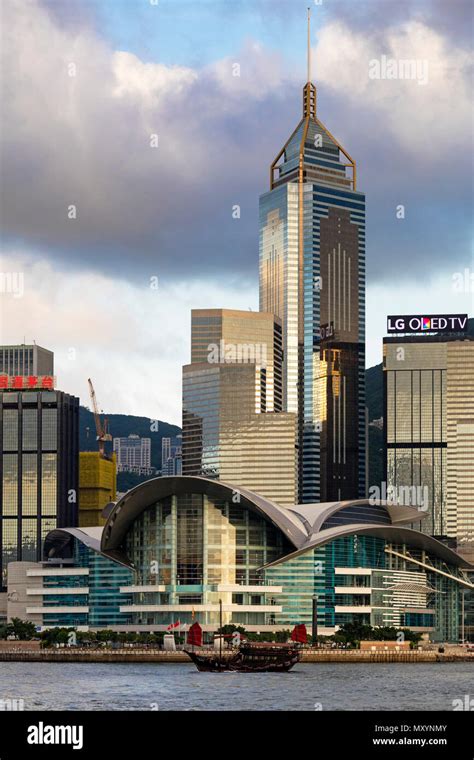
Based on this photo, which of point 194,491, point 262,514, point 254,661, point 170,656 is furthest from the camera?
point 194,491

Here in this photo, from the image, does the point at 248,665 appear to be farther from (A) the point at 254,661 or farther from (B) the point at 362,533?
(B) the point at 362,533

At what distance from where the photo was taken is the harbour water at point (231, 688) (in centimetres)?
9675

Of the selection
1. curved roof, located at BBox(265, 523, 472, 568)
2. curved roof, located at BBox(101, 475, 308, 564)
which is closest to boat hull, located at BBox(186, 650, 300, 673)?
curved roof, located at BBox(101, 475, 308, 564)

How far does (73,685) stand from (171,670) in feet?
75.4

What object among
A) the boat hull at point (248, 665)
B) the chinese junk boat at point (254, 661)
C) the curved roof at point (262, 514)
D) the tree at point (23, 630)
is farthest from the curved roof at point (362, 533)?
the boat hull at point (248, 665)

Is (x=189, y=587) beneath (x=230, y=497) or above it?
beneath

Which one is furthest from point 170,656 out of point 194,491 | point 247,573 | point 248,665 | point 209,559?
point 247,573

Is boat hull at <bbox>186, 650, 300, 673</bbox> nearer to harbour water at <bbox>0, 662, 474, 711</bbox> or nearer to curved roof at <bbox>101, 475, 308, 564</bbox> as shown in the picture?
harbour water at <bbox>0, 662, 474, 711</bbox>

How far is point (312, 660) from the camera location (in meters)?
157

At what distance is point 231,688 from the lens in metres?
111
